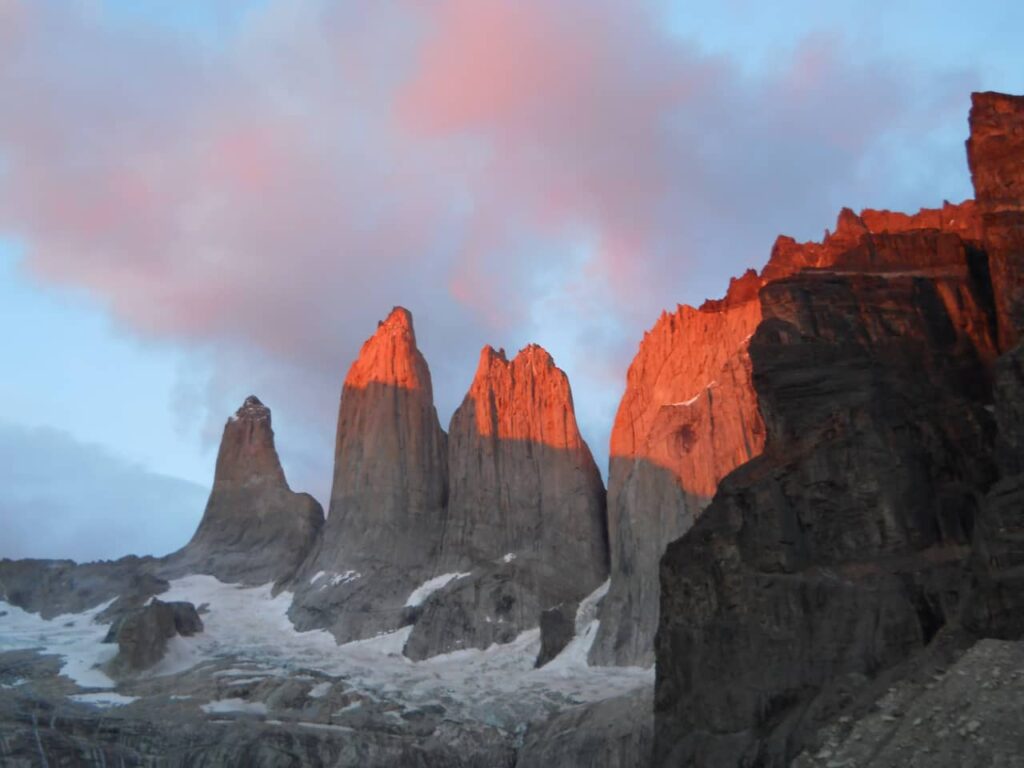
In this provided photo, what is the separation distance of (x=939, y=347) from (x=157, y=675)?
178 ft

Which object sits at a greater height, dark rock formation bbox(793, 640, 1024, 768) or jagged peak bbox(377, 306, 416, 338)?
jagged peak bbox(377, 306, 416, 338)

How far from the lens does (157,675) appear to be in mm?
82000

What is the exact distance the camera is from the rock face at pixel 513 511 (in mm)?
86438

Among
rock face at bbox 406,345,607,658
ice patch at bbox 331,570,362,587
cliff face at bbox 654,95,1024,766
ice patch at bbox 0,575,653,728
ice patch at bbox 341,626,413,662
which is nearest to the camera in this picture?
cliff face at bbox 654,95,1024,766

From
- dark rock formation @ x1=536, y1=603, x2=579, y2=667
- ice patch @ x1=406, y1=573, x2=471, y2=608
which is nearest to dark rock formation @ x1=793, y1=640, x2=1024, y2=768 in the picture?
dark rock formation @ x1=536, y1=603, x2=579, y2=667

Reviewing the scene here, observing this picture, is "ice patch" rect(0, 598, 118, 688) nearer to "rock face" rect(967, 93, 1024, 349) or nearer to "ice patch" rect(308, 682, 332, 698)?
"ice patch" rect(308, 682, 332, 698)

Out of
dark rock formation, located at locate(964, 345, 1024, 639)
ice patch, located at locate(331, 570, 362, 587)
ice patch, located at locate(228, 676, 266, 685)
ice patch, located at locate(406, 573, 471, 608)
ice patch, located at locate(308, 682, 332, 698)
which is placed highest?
ice patch, located at locate(331, 570, 362, 587)

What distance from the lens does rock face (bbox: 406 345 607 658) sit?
86438 millimetres

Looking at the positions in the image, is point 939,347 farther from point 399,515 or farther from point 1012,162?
point 399,515

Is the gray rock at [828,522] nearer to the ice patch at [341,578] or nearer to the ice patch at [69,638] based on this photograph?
the ice patch at [69,638]

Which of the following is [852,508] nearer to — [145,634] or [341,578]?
[145,634]

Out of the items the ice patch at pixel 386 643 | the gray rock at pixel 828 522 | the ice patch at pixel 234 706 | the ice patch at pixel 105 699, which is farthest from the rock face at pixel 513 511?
the gray rock at pixel 828 522

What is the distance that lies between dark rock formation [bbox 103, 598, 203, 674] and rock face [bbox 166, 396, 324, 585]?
14.9 metres

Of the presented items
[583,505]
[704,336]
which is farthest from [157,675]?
[704,336]
